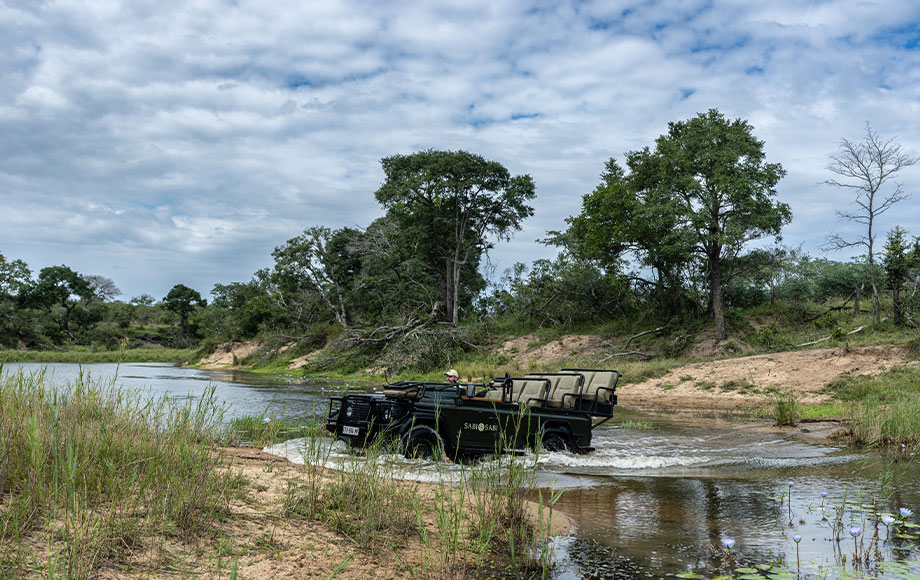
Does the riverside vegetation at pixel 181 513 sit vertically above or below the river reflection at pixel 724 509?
above

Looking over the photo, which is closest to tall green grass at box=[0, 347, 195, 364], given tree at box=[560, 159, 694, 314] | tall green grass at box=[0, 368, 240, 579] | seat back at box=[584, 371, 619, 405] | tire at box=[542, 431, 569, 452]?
tree at box=[560, 159, 694, 314]

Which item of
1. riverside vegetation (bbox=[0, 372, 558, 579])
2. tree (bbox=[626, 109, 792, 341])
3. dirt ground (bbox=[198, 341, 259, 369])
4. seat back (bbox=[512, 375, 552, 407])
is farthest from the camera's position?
dirt ground (bbox=[198, 341, 259, 369])

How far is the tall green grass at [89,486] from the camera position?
3938 mm

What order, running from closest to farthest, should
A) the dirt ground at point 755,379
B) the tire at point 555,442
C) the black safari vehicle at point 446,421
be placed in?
the black safari vehicle at point 446,421 → the tire at point 555,442 → the dirt ground at point 755,379

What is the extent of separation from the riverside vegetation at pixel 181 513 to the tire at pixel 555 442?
462 cm

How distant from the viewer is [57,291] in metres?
72.9

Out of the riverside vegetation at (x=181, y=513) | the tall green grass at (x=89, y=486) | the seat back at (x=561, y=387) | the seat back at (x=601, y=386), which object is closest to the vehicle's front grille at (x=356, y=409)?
the riverside vegetation at (x=181, y=513)

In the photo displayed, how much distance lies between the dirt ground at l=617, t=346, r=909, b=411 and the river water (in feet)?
25.7

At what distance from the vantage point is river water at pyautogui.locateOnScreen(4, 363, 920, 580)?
17.1ft

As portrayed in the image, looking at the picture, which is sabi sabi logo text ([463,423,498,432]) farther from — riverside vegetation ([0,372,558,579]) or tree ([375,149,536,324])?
tree ([375,149,536,324])

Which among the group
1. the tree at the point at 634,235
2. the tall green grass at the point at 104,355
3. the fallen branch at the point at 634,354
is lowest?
the tall green grass at the point at 104,355

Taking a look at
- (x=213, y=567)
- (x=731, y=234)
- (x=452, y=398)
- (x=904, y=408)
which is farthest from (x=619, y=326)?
(x=213, y=567)

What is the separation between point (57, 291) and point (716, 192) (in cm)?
7348

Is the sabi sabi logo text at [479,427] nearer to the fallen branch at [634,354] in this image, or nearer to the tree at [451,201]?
the fallen branch at [634,354]
